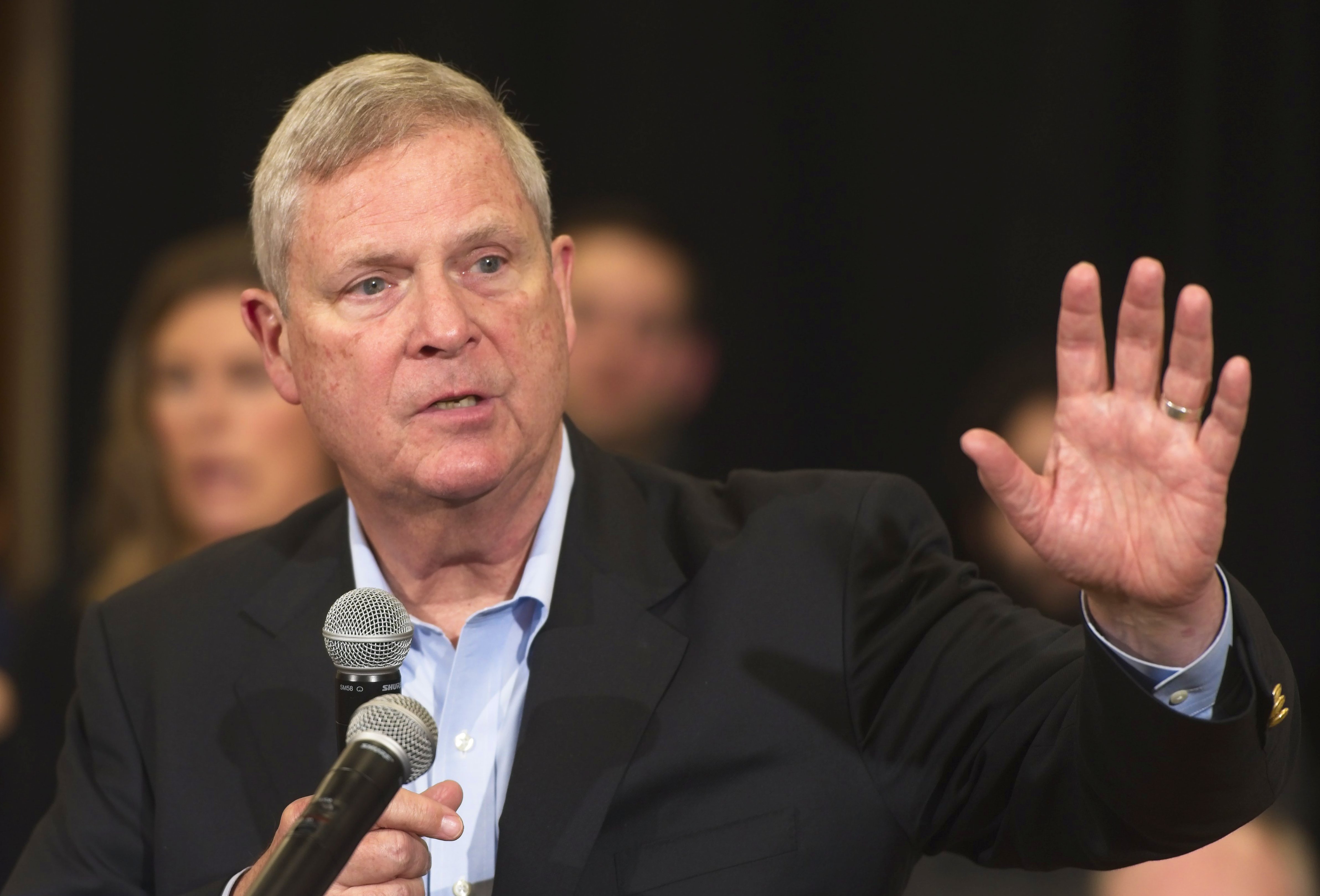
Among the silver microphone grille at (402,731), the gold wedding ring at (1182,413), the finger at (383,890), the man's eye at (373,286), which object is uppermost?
the man's eye at (373,286)

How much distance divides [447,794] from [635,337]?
2.39 meters

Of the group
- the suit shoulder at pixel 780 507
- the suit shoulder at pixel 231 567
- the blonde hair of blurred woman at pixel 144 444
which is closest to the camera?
the suit shoulder at pixel 780 507

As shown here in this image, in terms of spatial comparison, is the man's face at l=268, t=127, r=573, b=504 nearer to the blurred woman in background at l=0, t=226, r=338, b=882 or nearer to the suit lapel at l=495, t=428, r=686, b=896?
the suit lapel at l=495, t=428, r=686, b=896

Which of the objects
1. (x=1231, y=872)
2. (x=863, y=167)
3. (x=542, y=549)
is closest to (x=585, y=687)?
(x=542, y=549)

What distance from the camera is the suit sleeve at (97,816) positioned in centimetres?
181

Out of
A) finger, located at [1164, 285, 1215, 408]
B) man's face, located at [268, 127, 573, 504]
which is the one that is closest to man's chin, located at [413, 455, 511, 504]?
man's face, located at [268, 127, 573, 504]

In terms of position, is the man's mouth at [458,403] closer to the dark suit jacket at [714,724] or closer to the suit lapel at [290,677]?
the dark suit jacket at [714,724]

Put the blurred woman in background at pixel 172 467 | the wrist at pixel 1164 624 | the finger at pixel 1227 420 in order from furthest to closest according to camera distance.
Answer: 1. the blurred woman in background at pixel 172 467
2. the wrist at pixel 1164 624
3. the finger at pixel 1227 420

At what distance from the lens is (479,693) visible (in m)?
1.78

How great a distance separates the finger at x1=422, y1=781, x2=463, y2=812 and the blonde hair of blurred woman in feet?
7.24

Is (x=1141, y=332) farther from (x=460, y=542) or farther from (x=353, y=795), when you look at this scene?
(x=460, y=542)

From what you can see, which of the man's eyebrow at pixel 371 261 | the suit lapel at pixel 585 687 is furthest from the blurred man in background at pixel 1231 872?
the man's eyebrow at pixel 371 261

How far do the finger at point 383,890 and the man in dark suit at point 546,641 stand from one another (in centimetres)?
18

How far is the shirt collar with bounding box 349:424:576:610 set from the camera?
6.01ft
